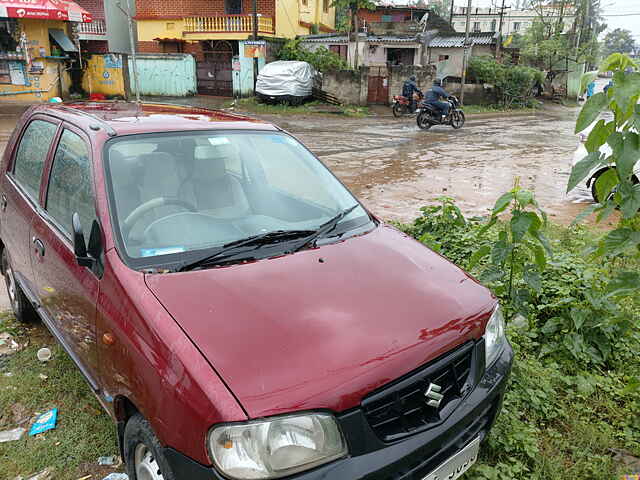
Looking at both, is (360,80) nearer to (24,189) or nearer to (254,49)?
(254,49)

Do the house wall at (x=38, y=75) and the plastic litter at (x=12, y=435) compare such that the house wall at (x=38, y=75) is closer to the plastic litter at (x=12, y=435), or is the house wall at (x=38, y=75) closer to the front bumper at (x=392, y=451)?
the plastic litter at (x=12, y=435)

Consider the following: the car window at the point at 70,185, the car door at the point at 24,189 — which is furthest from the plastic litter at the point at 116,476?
the car door at the point at 24,189

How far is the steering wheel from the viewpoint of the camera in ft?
7.91

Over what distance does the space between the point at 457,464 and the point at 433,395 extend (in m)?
0.38

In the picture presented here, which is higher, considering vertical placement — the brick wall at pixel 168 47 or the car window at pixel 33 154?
the brick wall at pixel 168 47

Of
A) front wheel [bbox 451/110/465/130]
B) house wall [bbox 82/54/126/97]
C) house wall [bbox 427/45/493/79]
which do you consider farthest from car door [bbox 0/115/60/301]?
house wall [bbox 427/45/493/79]

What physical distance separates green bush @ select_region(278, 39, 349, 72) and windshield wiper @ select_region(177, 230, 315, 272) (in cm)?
2104

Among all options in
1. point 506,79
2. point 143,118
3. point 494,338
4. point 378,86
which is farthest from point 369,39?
point 494,338

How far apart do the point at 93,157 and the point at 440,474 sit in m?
2.19

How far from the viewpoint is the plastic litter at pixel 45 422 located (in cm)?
285

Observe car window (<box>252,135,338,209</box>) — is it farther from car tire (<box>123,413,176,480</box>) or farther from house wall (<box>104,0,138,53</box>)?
house wall (<box>104,0,138,53</box>)

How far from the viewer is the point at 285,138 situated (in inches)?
132

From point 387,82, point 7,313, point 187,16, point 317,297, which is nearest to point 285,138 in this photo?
point 317,297

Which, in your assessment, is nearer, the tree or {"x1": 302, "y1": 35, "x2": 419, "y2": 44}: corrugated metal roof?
{"x1": 302, "y1": 35, "x2": 419, "y2": 44}: corrugated metal roof
